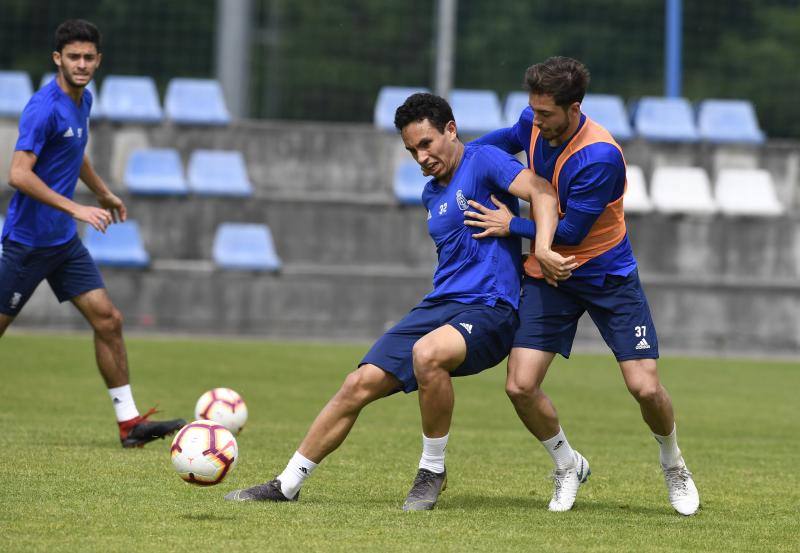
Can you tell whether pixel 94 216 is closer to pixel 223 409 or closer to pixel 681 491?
pixel 223 409

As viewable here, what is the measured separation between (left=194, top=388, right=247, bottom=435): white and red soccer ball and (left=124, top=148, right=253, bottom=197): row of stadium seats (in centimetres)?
894

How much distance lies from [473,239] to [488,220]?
14cm

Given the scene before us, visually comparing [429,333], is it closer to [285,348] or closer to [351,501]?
[351,501]

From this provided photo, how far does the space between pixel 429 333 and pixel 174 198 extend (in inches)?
464

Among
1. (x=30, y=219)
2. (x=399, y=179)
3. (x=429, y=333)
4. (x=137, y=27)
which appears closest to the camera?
(x=429, y=333)

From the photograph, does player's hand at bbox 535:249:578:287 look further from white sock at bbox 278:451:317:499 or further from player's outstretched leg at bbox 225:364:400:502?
white sock at bbox 278:451:317:499

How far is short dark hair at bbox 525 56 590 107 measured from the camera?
6234 mm

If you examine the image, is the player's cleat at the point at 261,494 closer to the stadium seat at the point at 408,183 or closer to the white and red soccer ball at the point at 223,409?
the white and red soccer ball at the point at 223,409

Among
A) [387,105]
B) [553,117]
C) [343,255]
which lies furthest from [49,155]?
[387,105]

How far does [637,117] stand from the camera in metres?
19.6

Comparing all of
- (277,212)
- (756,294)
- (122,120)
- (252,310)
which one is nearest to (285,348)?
(252,310)

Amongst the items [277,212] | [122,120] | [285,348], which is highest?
[122,120]

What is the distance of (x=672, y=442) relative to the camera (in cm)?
677

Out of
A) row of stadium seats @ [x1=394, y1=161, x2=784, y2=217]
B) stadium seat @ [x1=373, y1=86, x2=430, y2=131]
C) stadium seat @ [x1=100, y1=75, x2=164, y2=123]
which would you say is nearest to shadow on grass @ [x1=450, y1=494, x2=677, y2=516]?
row of stadium seats @ [x1=394, y1=161, x2=784, y2=217]
